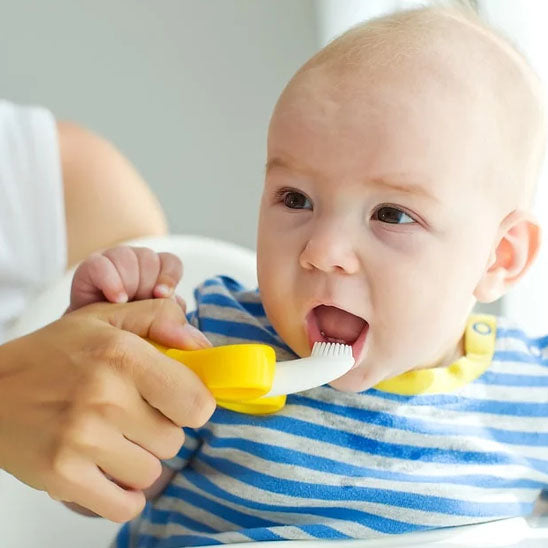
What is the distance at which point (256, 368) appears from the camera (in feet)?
1.90

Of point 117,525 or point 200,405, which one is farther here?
point 117,525

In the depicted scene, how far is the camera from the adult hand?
610mm

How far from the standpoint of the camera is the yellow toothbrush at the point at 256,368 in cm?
58

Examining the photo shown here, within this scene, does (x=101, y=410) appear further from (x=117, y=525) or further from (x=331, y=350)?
(x=117, y=525)

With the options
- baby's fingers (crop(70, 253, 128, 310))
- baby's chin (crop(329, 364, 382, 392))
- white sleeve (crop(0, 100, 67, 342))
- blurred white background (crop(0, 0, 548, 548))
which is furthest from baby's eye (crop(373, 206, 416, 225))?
blurred white background (crop(0, 0, 548, 548))

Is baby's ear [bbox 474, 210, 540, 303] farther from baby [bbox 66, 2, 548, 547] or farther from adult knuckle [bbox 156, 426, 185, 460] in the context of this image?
adult knuckle [bbox 156, 426, 185, 460]

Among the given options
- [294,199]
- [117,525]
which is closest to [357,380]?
[294,199]

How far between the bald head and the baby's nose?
0.11 meters

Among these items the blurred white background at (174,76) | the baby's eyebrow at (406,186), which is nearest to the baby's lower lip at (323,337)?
the baby's eyebrow at (406,186)

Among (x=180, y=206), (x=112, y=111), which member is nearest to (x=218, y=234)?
(x=180, y=206)

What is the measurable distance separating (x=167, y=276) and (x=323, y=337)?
153 millimetres

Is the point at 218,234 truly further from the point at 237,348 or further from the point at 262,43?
the point at 237,348

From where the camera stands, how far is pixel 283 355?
0.76 metres

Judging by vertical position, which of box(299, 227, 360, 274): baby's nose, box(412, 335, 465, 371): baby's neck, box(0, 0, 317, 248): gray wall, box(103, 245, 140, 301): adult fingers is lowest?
box(0, 0, 317, 248): gray wall
